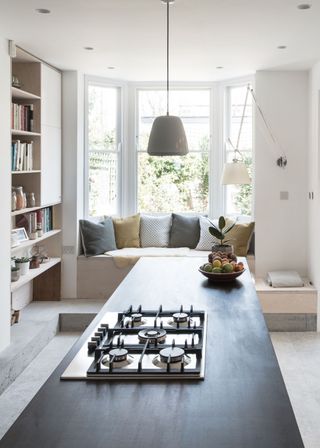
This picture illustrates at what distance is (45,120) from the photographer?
5.45 meters

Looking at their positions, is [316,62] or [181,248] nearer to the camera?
[316,62]

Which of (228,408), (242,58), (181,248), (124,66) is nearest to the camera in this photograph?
(228,408)

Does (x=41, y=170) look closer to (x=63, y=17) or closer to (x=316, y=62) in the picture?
(x=63, y=17)

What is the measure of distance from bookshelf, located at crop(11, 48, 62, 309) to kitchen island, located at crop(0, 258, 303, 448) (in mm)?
3061

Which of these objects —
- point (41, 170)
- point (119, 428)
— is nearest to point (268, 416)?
point (119, 428)

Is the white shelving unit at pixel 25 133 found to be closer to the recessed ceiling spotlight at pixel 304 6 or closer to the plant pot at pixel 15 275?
the plant pot at pixel 15 275

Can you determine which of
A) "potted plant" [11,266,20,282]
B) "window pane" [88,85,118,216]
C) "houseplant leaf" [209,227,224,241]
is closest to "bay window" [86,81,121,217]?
"window pane" [88,85,118,216]

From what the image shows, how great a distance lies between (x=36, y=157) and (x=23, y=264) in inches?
41.7

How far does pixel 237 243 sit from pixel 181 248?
683 millimetres

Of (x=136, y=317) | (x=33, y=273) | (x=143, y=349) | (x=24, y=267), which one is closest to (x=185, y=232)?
(x=33, y=273)

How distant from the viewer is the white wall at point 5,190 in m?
4.20

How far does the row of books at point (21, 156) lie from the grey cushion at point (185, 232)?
1.99 m

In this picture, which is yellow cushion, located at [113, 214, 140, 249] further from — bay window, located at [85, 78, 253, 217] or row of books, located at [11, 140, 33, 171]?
row of books, located at [11, 140, 33, 171]

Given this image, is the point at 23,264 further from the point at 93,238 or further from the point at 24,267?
the point at 93,238
